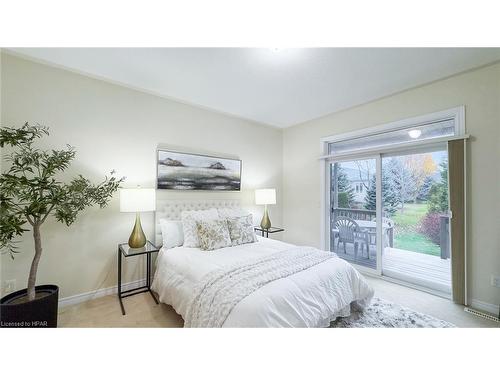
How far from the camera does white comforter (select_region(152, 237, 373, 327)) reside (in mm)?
1263

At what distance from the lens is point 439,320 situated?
1.91m

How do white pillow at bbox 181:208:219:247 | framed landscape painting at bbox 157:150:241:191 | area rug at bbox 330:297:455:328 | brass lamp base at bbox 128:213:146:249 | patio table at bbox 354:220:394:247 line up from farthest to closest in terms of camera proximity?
patio table at bbox 354:220:394:247, framed landscape painting at bbox 157:150:241:191, white pillow at bbox 181:208:219:247, brass lamp base at bbox 128:213:146:249, area rug at bbox 330:297:455:328

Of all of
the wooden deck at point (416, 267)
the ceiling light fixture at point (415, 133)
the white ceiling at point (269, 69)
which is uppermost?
the white ceiling at point (269, 69)

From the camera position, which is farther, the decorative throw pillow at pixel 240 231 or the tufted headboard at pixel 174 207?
the tufted headboard at pixel 174 207

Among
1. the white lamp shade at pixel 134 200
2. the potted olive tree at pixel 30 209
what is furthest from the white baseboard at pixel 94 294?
the white lamp shade at pixel 134 200

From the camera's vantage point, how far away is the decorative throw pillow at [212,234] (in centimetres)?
231

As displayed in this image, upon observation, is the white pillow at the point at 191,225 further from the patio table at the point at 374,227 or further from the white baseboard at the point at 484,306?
the white baseboard at the point at 484,306

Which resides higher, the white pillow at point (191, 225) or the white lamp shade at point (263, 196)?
the white lamp shade at point (263, 196)

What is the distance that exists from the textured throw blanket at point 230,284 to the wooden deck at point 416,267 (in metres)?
1.76

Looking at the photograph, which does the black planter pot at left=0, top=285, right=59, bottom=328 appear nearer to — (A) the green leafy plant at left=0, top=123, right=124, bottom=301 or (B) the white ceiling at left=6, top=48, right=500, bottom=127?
(A) the green leafy plant at left=0, top=123, right=124, bottom=301

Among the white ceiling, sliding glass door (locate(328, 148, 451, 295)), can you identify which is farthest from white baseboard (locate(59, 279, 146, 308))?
sliding glass door (locate(328, 148, 451, 295))

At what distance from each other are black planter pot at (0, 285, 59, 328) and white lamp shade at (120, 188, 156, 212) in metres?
0.89

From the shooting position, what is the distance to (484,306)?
→ 208 cm
